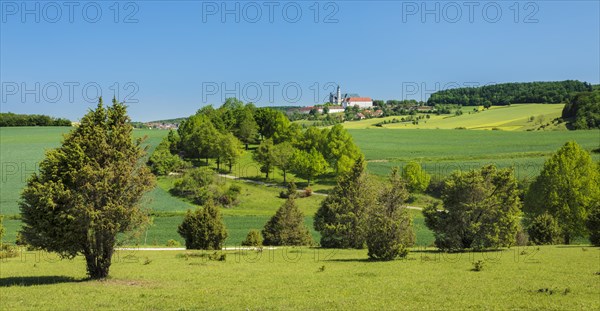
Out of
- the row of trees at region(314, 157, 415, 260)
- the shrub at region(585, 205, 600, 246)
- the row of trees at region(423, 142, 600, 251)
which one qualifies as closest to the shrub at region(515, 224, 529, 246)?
the row of trees at region(423, 142, 600, 251)

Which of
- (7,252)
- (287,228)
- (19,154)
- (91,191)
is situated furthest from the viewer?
(19,154)

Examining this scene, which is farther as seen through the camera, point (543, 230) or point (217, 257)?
point (543, 230)

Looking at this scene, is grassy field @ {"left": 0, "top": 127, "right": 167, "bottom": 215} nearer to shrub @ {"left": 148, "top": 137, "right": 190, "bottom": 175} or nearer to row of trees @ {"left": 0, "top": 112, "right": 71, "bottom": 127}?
shrub @ {"left": 148, "top": 137, "right": 190, "bottom": 175}

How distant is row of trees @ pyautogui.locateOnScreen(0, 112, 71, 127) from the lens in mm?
176625

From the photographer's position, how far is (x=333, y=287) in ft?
87.6

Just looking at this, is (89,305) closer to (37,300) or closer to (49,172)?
(37,300)

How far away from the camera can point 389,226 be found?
129 feet

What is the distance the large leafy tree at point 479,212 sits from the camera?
45.7 metres

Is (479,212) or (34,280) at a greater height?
(479,212)

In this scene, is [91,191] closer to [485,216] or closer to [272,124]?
[485,216]

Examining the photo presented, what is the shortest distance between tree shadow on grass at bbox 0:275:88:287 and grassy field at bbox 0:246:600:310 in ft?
0.23

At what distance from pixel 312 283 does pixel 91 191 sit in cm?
1377

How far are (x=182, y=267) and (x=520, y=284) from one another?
74.8ft

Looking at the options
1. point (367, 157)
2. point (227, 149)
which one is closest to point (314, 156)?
point (227, 149)
